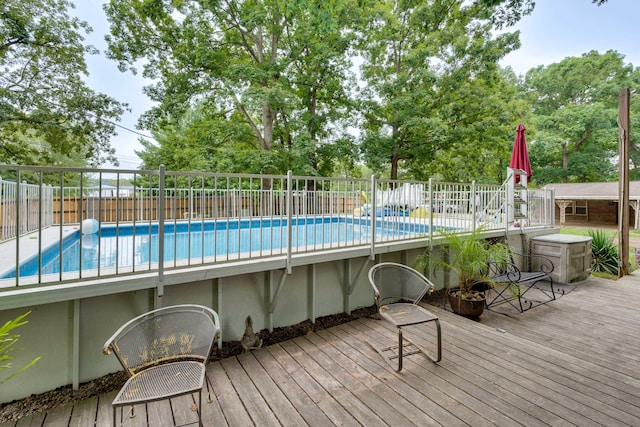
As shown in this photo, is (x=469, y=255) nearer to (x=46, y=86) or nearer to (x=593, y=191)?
(x=46, y=86)

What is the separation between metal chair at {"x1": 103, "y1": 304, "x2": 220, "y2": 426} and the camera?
1.72 metres

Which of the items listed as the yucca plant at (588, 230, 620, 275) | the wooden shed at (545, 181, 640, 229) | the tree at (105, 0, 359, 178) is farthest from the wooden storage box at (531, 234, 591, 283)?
the wooden shed at (545, 181, 640, 229)

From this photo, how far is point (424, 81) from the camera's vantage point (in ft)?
37.5

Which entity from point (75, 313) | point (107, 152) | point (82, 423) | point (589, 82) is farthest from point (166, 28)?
point (589, 82)

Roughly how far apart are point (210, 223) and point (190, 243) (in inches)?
125

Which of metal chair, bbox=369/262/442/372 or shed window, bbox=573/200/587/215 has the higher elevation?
shed window, bbox=573/200/587/215

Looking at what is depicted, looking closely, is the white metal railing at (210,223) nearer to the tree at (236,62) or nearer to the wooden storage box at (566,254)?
the wooden storage box at (566,254)

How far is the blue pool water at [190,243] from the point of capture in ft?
8.78

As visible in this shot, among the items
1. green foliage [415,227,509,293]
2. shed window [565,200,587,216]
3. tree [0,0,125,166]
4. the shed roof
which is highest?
tree [0,0,125,166]

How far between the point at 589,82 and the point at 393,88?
18.6 metres

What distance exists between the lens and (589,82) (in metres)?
20.4

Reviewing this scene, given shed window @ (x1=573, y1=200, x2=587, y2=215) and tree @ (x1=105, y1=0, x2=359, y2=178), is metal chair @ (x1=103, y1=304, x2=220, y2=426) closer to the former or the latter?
tree @ (x1=105, y1=0, x2=359, y2=178)

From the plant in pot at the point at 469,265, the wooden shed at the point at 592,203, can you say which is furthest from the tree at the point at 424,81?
the plant in pot at the point at 469,265

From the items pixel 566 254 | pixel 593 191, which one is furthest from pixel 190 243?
pixel 593 191
